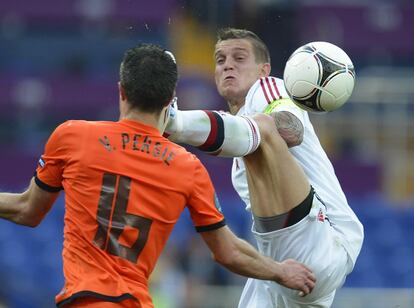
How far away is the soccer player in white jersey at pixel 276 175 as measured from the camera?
20.3ft

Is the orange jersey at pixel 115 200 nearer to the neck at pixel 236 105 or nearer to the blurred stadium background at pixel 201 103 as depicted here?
the neck at pixel 236 105

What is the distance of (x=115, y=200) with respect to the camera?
17.4 feet

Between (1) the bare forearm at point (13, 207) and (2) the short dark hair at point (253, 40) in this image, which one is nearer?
(1) the bare forearm at point (13, 207)

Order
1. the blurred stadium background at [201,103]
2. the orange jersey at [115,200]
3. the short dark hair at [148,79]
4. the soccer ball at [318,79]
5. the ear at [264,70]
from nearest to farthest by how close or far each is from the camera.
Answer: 1. the orange jersey at [115,200]
2. the short dark hair at [148,79]
3. the soccer ball at [318,79]
4. the ear at [264,70]
5. the blurred stadium background at [201,103]

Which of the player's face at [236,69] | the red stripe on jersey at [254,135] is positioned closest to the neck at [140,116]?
the red stripe on jersey at [254,135]

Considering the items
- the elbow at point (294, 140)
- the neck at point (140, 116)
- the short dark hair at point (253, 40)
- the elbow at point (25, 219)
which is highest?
the short dark hair at point (253, 40)

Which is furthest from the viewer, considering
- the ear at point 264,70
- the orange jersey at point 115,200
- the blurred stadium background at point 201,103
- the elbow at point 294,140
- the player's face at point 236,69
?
the blurred stadium background at point 201,103

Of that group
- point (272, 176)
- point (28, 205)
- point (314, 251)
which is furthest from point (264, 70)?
point (28, 205)

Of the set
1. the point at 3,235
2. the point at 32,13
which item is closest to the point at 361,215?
the point at 3,235

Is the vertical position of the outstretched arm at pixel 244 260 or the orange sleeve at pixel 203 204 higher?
the orange sleeve at pixel 203 204

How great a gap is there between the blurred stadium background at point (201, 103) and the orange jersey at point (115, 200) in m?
6.05

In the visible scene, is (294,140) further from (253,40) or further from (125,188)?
(125,188)

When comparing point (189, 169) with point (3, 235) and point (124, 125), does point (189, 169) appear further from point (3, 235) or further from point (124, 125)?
point (3, 235)

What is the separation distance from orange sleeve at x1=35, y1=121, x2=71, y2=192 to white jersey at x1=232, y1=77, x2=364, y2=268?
1717 millimetres
